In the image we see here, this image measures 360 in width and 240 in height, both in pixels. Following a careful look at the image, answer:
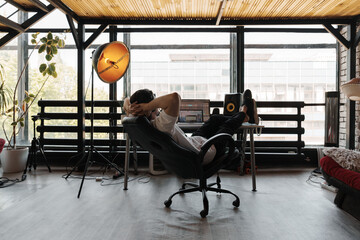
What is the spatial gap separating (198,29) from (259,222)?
10.2 ft

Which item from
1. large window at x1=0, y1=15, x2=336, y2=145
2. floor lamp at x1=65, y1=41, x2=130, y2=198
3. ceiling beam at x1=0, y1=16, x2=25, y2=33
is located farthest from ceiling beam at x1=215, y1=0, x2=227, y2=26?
ceiling beam at x1=0, y1=16, x2=25, y2=33

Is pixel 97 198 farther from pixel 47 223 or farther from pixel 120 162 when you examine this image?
pixel 120 162

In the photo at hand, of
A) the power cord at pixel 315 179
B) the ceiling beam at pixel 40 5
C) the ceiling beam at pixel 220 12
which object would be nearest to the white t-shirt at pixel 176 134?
the power cord at pixel 315 179

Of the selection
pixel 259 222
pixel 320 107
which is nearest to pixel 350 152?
pixel 259 222

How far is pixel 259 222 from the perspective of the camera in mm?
1813

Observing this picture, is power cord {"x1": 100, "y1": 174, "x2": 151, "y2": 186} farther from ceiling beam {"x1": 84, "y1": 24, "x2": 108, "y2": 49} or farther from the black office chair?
ceiling beam {"x1": 84, "y1": 24, "x2": 108, "y2": 49}

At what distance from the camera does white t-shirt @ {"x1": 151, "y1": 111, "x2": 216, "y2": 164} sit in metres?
1.75

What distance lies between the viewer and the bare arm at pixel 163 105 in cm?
172

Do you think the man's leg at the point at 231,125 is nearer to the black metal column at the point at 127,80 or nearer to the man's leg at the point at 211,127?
the man's leg at the point at 211,127

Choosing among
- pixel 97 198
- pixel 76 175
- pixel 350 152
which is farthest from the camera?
pixel 76 175

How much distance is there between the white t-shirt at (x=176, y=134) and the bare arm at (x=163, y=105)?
48 millimetres

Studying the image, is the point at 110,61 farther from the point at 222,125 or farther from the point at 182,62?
→ the point at 182,62

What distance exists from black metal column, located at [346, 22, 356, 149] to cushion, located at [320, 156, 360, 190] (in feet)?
6.41

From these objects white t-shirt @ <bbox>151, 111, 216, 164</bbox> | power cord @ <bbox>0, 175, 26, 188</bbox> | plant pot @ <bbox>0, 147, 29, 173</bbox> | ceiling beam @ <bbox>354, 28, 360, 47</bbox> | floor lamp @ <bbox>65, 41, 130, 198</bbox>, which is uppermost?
ceiling beam @ <bbox>354, 28, 360, 47</bbox>
